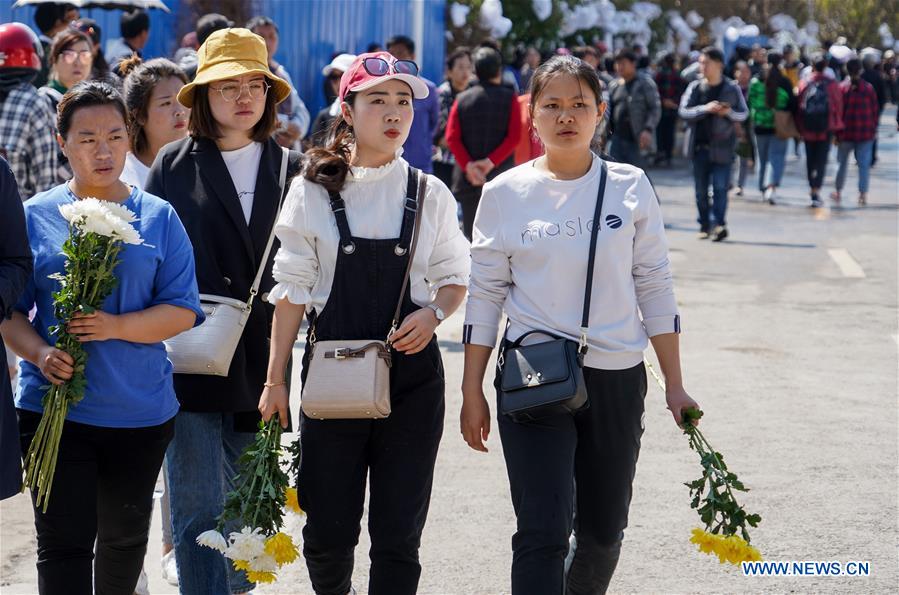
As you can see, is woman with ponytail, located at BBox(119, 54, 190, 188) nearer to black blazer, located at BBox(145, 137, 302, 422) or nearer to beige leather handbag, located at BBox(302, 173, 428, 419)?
black blazer, located at BBox(145, 137, 302, 422)

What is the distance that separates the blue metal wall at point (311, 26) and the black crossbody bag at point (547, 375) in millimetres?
9443

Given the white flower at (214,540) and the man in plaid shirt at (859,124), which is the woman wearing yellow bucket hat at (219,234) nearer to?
the white flower at (214,540)

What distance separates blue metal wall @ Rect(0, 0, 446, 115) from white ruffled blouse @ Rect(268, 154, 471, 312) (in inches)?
353

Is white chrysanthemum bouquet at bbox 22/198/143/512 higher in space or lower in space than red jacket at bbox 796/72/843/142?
higher

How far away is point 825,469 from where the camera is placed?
6.39 metres

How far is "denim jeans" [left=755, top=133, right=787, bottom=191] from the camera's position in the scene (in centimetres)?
1816

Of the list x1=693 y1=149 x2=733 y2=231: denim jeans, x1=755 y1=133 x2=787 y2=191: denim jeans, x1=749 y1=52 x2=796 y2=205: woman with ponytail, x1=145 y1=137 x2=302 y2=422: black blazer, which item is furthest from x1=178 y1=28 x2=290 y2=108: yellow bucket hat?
x1=755 y1=133 x2=787 y2=191: denim jeans

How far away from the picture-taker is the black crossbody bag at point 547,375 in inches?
147

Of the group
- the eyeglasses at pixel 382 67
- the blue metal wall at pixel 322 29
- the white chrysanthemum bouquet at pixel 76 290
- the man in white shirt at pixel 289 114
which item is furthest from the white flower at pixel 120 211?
the blue metal wall at pixel 322 29

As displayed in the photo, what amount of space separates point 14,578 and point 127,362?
5.28 feet

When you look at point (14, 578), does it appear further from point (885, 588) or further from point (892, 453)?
point (892, 453)

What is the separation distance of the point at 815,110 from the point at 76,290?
15536 millimetres
